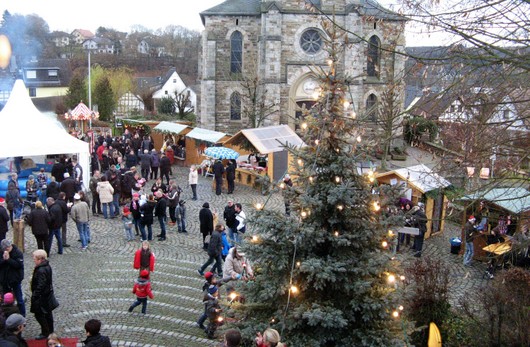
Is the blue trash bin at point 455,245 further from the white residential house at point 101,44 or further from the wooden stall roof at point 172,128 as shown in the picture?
the white residential house at point 101,44

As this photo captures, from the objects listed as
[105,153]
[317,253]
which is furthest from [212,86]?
[317,253]

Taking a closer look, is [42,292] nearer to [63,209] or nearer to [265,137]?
[63,209]

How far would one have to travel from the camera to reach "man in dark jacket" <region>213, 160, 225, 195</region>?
1975 cm

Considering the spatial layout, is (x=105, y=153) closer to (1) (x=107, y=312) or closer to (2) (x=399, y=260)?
(1) (x=107, y=312)

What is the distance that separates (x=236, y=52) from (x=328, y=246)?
1131 inches

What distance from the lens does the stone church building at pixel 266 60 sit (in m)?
32.2

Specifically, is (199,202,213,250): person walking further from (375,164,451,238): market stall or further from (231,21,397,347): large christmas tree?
(231,21,397,347): large christmas tree

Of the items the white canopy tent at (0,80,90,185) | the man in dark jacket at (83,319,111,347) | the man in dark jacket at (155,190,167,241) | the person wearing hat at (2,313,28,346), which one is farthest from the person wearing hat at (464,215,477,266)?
the white canopy tent at (0,80,90,185)

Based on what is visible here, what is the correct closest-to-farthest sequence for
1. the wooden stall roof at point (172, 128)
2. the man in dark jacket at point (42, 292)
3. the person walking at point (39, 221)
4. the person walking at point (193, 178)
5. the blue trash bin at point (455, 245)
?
the man in dark jacket at point (42, 292) → the person walking at point (39, 221) → the blue trash bin at point (455, 245) → the person walking at point (193, 178) → the wooden stall roof at point (172, 128)

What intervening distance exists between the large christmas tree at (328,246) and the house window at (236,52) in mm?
27899

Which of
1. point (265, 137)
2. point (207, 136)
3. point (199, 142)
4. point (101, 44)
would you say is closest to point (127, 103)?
point (101, 44)

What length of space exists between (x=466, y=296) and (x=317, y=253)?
216 inches

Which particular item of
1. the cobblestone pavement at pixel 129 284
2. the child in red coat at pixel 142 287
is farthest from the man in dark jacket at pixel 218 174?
the child in red coat at pixel 142 287

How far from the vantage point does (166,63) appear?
84.4 metres
